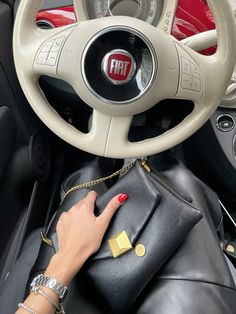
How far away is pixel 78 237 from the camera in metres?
0.77

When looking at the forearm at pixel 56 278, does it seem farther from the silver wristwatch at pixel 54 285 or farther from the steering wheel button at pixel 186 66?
the steering wheel button at pixel 186 66

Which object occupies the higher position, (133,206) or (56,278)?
(133,206)

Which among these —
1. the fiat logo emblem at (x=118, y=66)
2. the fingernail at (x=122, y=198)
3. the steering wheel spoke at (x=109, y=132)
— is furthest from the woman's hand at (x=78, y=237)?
the fiat logo emblem at (x=118, y=66)

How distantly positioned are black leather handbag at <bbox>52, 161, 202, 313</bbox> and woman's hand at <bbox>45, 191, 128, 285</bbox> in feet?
0.05

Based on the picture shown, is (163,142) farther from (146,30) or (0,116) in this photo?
(0,116)

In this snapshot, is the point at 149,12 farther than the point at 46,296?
Yes

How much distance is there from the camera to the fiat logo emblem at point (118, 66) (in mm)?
693

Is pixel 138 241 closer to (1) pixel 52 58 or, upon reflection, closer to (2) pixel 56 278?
(2) pixel 56 278

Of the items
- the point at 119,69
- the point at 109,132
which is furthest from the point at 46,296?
the point at 119,69

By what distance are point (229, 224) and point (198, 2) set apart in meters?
0.65

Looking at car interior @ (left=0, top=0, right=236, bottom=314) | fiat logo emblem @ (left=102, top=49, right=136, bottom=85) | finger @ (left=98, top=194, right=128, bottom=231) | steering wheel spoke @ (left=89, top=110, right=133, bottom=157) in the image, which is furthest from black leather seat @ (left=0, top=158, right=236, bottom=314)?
fiat logo emblem @ (left=102, top=49, right=136, bottom=85)

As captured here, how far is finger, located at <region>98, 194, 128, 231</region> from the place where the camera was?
0.77m

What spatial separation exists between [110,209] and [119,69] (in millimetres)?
266

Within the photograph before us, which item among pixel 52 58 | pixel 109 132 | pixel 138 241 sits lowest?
pixel 138 241
